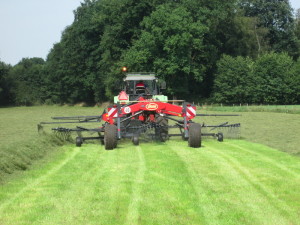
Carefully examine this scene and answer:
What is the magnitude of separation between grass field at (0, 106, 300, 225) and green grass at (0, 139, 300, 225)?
13 millimetres

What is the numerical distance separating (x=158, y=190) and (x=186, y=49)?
45.5 metres

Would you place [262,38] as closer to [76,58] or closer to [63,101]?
[76,58]

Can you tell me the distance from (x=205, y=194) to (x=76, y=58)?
62.7 m

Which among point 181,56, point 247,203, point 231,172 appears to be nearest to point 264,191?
point 247,203

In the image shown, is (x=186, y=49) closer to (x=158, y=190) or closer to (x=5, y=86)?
(x=5, y=86)

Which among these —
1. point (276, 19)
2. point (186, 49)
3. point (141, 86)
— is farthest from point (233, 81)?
point (141, 86)

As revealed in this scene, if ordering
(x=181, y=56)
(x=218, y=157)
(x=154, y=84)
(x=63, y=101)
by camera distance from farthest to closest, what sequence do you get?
(x=63, y=101), (x=181, y=56), (x=154, y=84), (x=218, y=157)

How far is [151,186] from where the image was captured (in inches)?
321

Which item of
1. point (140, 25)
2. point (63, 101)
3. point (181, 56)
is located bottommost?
point (63, 101)

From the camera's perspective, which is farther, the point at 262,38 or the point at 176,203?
the point at 262,38

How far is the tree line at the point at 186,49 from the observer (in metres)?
52.2

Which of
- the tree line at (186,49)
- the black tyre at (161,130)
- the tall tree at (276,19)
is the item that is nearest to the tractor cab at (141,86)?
the black tyre at (161,130)

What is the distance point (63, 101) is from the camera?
260 ft

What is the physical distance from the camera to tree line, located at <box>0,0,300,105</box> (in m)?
52.2
